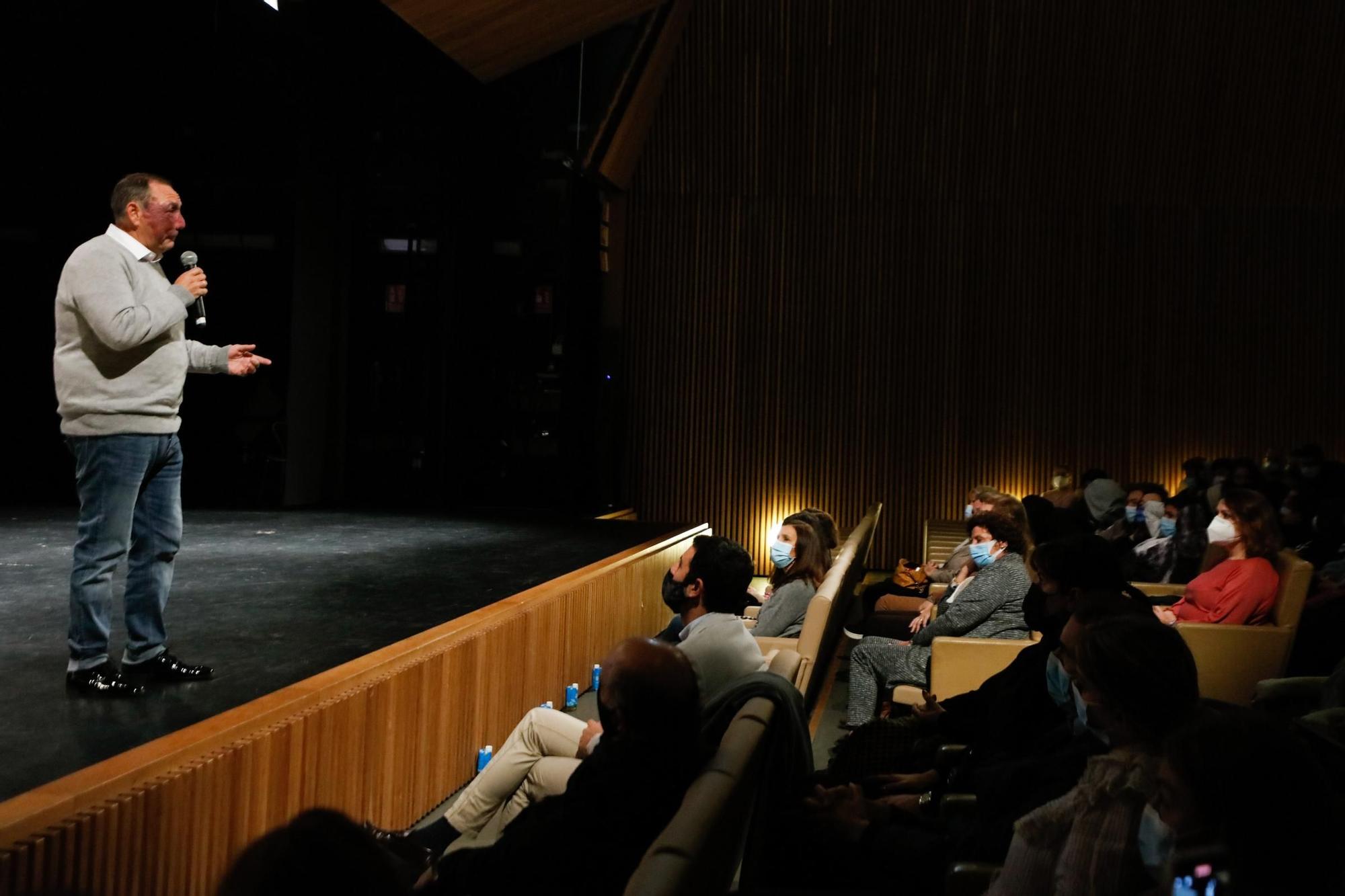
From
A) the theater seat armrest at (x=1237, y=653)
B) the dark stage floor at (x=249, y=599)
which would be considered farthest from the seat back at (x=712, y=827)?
the theater seat armrest at (x=1237, y=653)

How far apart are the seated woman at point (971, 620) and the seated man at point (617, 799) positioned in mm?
2271

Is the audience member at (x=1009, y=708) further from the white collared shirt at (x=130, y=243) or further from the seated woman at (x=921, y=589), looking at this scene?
the white collared shirt at (x=130, y=243)

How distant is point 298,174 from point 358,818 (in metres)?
5.61

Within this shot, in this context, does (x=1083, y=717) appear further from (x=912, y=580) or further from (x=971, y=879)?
(x=912, y=580)

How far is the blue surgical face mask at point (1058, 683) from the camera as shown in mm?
2312

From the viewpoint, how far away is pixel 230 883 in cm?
81

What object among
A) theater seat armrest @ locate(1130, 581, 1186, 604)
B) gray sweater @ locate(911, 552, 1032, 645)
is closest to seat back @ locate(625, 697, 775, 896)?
gray sweater @ locate(911, 552, 1032, 645)

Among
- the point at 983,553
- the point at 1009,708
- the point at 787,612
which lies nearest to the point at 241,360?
the point at 1009,708

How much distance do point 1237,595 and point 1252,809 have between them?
3155mm

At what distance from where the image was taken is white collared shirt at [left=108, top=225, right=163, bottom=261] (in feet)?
7.29

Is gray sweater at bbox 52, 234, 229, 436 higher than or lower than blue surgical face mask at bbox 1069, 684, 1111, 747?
higher

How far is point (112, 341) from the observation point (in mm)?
2117

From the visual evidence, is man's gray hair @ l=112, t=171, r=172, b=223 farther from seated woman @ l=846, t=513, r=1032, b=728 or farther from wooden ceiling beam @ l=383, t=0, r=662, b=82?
wooden ceiling beam @ l=383, t=0, r=662, b=82

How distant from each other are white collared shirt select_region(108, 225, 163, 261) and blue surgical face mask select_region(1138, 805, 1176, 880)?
6.62ft
